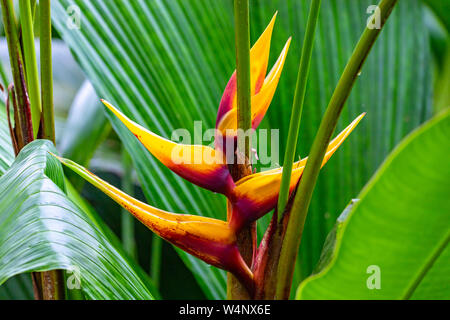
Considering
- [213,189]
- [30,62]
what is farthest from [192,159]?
[30,62]

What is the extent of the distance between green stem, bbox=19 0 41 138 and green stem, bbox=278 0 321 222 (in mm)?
172

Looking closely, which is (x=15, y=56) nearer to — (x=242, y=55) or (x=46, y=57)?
(x=46, y=57)

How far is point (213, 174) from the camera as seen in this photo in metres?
0.27

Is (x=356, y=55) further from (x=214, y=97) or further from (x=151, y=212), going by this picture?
(x=214, y=97)

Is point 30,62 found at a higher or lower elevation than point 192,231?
higher

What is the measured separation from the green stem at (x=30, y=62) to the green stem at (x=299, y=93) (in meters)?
0.17

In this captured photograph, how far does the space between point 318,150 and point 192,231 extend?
8 centimetres

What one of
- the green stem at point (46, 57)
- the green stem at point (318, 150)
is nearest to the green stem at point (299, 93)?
the green stem at point (318, 150)

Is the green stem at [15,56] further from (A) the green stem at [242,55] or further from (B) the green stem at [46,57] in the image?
(A) the green stem at [242,55]

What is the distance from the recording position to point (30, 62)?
0.98 feet

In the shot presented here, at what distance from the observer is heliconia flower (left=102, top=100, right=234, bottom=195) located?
261mm

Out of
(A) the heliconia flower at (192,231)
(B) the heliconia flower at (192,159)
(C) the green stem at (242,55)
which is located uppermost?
(C) the green stem at (242,55)

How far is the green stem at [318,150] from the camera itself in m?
0.22

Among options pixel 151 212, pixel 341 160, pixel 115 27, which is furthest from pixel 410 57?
pixel 151 212
